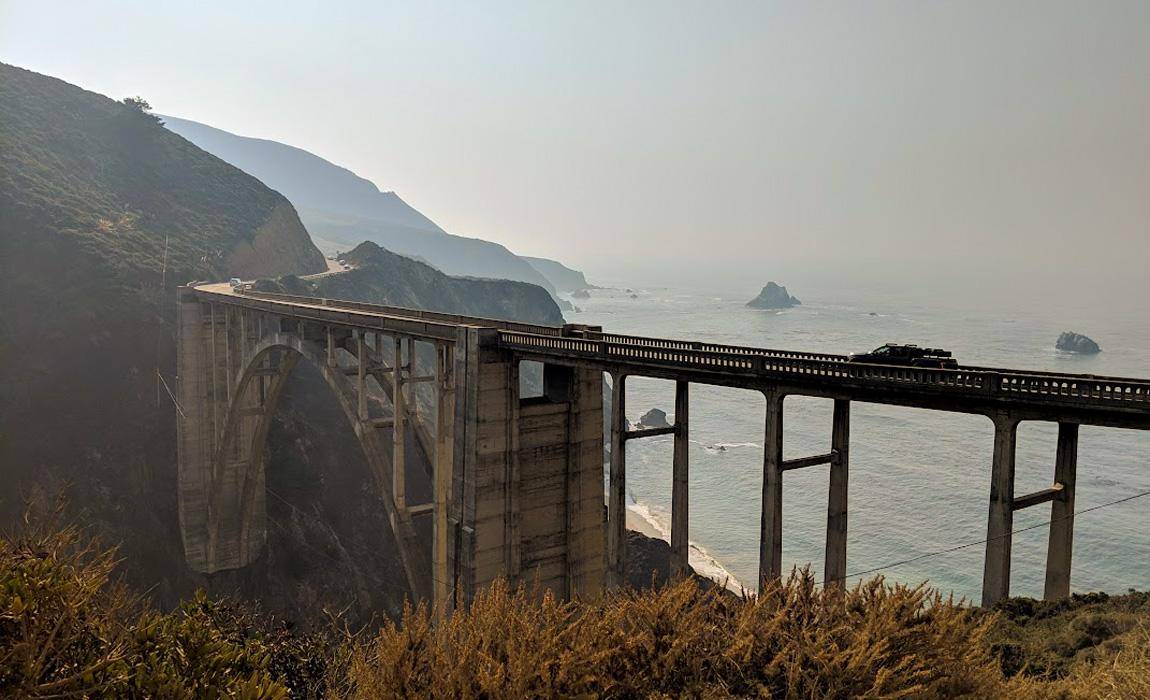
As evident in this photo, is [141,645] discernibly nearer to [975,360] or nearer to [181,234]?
[181,234]

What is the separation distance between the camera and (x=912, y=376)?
48.6 ft

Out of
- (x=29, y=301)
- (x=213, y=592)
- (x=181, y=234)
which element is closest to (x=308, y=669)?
(x=213, y=592)

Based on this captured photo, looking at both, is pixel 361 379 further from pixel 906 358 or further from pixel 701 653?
pixel 701 653

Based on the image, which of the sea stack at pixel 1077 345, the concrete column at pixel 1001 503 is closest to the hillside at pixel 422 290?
the concrete column at pixel 1001 503

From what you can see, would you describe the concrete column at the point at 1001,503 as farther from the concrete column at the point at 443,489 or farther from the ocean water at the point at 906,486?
the concrete column at the point at 443,489

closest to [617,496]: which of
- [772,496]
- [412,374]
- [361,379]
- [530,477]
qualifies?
[530,477]

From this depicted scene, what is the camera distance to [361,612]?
43719 millimetres

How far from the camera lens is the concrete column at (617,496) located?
19500 millimetres

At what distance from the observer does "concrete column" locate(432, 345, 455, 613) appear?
2381 cm

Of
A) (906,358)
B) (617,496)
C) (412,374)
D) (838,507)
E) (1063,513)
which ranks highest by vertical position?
(906,358)

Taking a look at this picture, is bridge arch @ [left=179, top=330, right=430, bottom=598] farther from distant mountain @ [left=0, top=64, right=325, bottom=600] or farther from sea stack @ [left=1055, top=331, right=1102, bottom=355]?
sea stack @ [left=1055, top=331, right=1102, bottom=355]

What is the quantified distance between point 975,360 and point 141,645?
4169 inches

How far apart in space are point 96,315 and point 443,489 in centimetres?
Result: 3930

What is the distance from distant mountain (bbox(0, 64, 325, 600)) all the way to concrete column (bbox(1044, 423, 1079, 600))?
44.0 metres
